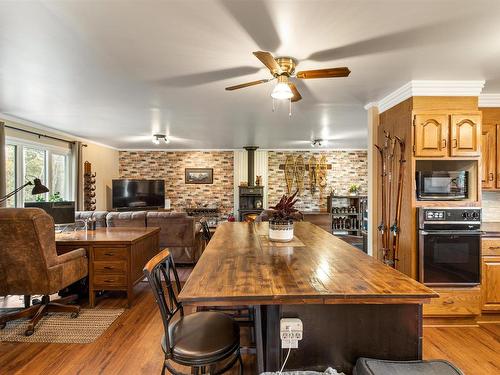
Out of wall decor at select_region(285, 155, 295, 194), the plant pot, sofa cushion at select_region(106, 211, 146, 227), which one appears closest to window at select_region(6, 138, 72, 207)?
sofa cushion at select_region(106, 211, 146, 227)

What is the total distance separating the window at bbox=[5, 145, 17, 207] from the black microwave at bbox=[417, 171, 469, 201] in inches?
225

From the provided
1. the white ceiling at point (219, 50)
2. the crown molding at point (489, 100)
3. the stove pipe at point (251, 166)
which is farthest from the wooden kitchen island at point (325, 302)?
the stove pipe at point (251, 166)

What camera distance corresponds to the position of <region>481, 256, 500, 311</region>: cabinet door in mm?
2906

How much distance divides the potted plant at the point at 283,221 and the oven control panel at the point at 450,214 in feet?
4.97

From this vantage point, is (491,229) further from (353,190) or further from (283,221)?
(353,190)

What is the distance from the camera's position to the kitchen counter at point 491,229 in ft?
9.47

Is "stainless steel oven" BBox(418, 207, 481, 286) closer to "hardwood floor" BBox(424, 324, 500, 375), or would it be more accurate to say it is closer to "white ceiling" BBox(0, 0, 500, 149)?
"hardwood floor" BBox(424, 324, 500, 375)

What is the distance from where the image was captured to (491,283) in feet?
9.58

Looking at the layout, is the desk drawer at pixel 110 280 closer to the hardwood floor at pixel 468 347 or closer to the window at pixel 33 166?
the window at pixel 33 166

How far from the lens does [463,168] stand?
9.86 ft

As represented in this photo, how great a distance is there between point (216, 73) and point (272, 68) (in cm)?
79

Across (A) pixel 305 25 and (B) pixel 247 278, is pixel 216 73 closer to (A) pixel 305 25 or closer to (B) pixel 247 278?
(A) pixel 305 25

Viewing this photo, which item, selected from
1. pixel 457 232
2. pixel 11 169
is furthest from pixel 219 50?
pixel 11 169

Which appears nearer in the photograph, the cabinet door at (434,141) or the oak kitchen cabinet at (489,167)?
the cabinet door at (434,141)
